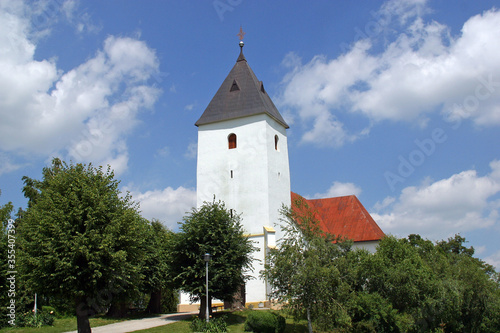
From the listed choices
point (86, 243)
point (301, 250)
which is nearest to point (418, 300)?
point (301, 250)

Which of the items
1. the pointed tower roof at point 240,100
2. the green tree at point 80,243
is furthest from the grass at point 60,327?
the pointed tower roof at point 240,100

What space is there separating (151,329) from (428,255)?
17.9 meters

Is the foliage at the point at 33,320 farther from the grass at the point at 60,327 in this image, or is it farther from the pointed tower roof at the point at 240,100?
the pointed tower roof at the point at 240,100

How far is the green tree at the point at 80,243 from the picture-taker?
17.0 metres

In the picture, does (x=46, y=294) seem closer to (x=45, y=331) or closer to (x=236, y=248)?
(x=45, y=331)

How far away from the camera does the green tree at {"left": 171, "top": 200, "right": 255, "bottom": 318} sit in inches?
867

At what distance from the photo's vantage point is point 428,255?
89.6 feet

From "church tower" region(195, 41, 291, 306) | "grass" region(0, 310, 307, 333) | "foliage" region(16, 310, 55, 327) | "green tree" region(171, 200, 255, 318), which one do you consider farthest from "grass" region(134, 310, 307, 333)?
"foliage" region(16, 310, 55, 327)

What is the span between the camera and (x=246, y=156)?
3266 centimetres

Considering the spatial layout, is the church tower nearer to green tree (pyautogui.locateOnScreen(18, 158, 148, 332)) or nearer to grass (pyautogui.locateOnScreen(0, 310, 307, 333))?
grass (pyautogui.locateOnScreen(0, 310, 307, 333))

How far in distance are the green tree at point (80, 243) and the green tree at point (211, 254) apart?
4042mm

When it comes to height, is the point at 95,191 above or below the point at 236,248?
above

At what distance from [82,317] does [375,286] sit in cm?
1488

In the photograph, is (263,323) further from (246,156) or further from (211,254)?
(246,156)
